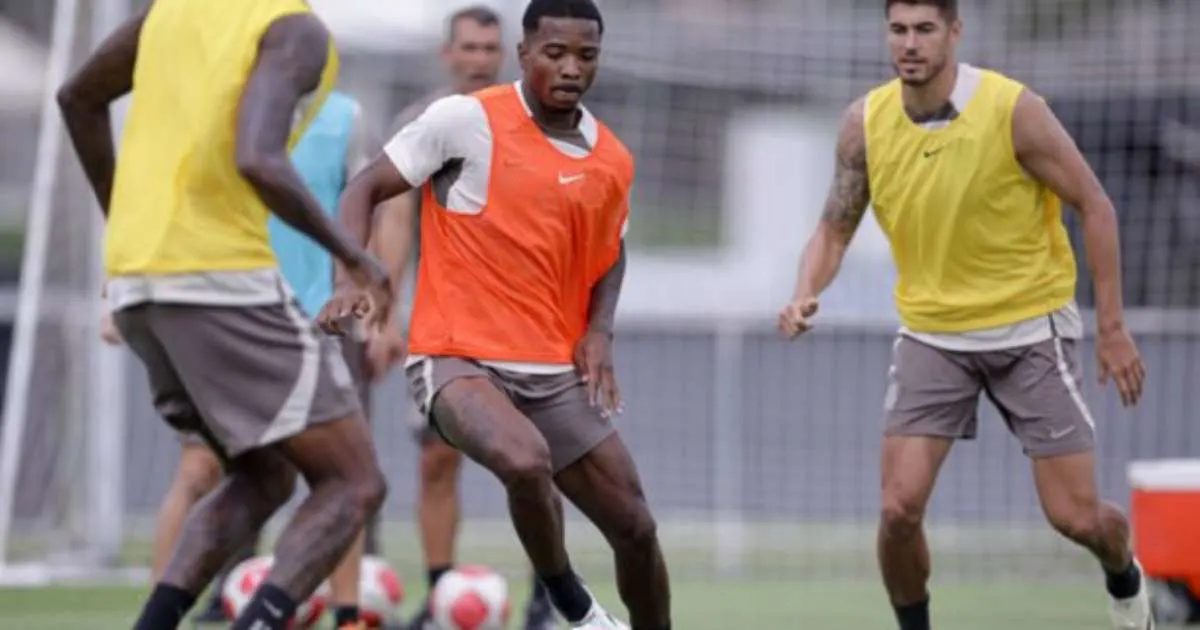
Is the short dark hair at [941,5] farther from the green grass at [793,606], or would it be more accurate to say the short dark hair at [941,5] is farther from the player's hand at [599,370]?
the green grass at [793,606]

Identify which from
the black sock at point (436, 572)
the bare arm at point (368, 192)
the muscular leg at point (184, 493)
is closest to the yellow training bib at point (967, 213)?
the bare arm at point (368, 192)

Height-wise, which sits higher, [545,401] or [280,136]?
[280,136]

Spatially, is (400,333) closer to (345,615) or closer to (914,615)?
(345,615)

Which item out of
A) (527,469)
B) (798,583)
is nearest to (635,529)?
(527,469)

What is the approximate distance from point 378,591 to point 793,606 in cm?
299

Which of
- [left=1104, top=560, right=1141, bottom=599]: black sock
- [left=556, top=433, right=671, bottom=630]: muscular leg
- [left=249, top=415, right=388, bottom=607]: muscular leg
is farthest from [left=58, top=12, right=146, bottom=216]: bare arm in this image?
[left=1104, top=560, right=1141, bottom=599]: black sock

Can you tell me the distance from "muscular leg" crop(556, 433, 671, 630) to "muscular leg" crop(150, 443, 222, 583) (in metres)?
2.42

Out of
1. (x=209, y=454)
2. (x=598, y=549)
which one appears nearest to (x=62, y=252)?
(x=598, y=549)

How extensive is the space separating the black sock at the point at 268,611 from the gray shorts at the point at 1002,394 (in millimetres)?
2728

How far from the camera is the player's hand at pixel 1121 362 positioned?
344 inches

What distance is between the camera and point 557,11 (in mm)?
8258

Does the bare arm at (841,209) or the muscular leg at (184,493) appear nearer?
the bare arm at (841,209)

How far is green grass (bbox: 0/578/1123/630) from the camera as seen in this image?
11641 millimetres

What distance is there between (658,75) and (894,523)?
9543mm
